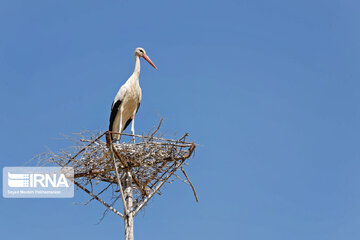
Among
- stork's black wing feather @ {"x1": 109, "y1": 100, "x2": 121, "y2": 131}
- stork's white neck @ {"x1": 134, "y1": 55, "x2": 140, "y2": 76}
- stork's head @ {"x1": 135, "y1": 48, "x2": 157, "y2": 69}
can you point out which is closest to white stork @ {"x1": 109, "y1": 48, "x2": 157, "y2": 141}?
stork's black wing feather @ {"x1": 109, "y1": 100, "x2": 121, "y2": 131}

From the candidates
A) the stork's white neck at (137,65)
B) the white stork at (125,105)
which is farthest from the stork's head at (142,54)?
the white stork at (125,105)

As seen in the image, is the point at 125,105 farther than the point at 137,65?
No

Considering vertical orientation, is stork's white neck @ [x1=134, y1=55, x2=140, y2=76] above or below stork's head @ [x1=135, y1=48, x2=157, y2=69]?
below

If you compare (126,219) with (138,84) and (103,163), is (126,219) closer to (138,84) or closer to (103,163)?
(103,163)

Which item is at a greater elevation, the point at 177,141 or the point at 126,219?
the point at 177,141

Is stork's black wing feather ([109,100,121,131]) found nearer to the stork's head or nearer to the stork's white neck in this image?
the stork's white neck

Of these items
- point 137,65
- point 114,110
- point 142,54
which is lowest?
point 114,110

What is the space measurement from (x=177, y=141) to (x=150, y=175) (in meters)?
0.89

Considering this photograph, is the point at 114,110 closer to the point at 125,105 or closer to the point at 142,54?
the point at 125,105

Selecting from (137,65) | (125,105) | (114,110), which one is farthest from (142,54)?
(114,110)

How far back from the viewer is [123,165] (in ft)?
32.8

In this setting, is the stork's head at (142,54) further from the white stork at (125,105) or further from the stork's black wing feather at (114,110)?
the stork's black wing feather at (114,110)

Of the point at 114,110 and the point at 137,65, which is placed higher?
the point at 137,65

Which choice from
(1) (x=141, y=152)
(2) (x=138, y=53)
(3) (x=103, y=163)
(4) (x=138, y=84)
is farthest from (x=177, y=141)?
(2) (x=138, y=53)
